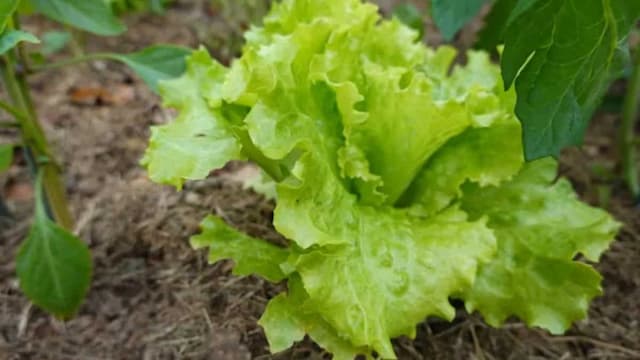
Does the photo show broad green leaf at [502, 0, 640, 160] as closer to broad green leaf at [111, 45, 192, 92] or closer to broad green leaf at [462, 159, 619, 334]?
broad green leaf at [462, 159, 619, 334]

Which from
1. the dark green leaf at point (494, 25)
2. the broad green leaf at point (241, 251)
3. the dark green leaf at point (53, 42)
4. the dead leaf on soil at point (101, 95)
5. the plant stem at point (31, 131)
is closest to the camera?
the broad green leaf at point (241, 251)

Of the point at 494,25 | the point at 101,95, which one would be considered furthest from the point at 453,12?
the point at 101,95

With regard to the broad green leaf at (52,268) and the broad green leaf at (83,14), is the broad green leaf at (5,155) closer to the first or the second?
the broad green leaf at (52,268)

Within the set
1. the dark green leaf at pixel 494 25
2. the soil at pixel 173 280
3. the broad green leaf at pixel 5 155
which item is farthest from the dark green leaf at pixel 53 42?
the dark green leaf at pixel 494 25

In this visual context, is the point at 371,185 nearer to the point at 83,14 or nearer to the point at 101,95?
the point at 83,14

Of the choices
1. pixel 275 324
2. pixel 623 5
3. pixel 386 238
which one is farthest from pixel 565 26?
pixel 275 324

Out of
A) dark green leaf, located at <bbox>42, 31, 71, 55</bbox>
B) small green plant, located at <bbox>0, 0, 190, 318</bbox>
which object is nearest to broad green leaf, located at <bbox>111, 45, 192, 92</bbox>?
small green plant, located at <bbox>0, 0, 190, 318</bbox>

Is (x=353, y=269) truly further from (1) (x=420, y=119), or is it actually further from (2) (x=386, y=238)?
(1) (x=420, y=119)
